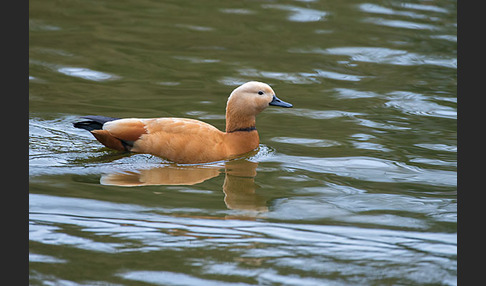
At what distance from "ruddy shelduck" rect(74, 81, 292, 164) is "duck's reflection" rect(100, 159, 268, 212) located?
0.58 ft

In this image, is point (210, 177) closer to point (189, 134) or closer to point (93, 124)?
point (189, 134)

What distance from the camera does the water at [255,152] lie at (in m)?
5.68

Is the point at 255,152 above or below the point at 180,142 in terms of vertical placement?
below

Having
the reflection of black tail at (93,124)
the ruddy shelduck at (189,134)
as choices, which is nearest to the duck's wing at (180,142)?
the ruddy shelduck at (189,134)

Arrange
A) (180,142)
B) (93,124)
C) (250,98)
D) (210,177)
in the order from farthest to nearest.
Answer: (250,98) < (93,124) < (180,142) < (210,177)

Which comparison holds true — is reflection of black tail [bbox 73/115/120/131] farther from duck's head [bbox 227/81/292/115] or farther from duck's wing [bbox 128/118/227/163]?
duck's head [bbox 227/81/292/115]

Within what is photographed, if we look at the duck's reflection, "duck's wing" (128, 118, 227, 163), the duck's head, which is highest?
the duck's head

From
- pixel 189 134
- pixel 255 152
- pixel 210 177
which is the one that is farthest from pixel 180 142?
pixel 255 152

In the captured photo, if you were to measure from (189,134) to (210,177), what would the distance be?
0.70m

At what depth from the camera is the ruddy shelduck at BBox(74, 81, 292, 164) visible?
820cm

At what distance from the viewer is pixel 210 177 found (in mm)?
7750

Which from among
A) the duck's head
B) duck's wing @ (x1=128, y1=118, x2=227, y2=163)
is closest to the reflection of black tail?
duck's wing @ (x1=128, y1=118, x2=227, y2=163)

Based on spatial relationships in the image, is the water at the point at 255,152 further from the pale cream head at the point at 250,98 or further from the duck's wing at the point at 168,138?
the pale cream head at the point at 250,98

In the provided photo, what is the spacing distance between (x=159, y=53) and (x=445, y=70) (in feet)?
15.9
